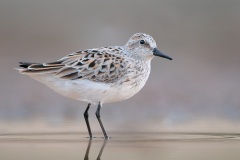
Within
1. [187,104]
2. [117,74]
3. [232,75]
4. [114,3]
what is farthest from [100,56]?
[114,3]

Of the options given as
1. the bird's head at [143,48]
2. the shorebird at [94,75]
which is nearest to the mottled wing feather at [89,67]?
the shorebird at [94,75]

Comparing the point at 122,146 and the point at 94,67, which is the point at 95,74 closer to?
the point at 94,67

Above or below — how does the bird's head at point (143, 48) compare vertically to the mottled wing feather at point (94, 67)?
above

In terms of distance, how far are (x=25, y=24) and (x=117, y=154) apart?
9379 mm

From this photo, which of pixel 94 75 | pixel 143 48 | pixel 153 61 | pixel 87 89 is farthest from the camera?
pixel 153 61

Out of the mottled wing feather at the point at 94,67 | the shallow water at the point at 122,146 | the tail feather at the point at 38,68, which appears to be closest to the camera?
the shallow water at the point at 122,146

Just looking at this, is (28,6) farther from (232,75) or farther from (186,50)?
(232,75)

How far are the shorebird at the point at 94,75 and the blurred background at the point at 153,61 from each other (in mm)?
851

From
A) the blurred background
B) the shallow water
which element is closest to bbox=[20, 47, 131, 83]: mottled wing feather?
the shallow water

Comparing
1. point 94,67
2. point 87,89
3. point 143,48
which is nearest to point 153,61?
point 143,48

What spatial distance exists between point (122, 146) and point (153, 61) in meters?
5.98

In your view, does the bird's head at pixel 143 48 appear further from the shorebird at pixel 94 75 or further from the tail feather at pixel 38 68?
the tail feather at pixel 38 68

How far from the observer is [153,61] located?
15.7 m

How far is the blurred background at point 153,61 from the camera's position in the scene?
1272 cm
